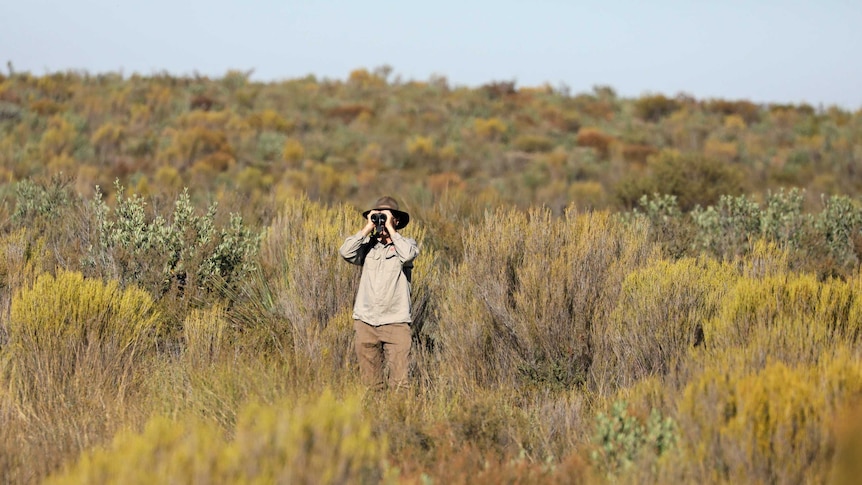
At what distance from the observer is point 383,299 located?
668 centimetres

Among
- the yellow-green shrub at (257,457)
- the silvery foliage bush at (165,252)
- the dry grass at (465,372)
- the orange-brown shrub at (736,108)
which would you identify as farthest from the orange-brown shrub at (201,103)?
the yellow-green shrub at (257,457)

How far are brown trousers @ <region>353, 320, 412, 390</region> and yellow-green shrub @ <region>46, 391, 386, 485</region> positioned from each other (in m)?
3.08

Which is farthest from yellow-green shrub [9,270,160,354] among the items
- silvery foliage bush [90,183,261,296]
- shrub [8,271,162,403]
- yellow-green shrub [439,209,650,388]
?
yellow-green shrub [439,209,650,388]

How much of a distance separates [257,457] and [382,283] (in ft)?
11.3

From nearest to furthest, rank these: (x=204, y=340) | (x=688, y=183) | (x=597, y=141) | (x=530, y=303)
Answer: (x=204, y=340) < (x=530, y=303) < (x=688, y=183) < (x=597, y=141)

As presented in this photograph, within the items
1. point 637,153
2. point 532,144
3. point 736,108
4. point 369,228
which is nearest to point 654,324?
point 369,228

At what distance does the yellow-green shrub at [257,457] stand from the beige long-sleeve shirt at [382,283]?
10.2 feet

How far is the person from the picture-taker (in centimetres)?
666

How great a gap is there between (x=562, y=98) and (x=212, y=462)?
37.0 metres

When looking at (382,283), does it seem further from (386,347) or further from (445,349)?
(445,349)

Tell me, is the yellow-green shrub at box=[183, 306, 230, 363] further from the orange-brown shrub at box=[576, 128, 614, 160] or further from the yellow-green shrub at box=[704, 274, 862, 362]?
the orange-brown shrub at box=[576, 128, 614, 160]

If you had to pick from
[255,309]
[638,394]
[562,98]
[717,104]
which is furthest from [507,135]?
[638,394]

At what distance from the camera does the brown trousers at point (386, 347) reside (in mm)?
6668

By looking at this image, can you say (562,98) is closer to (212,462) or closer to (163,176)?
(163,176)
